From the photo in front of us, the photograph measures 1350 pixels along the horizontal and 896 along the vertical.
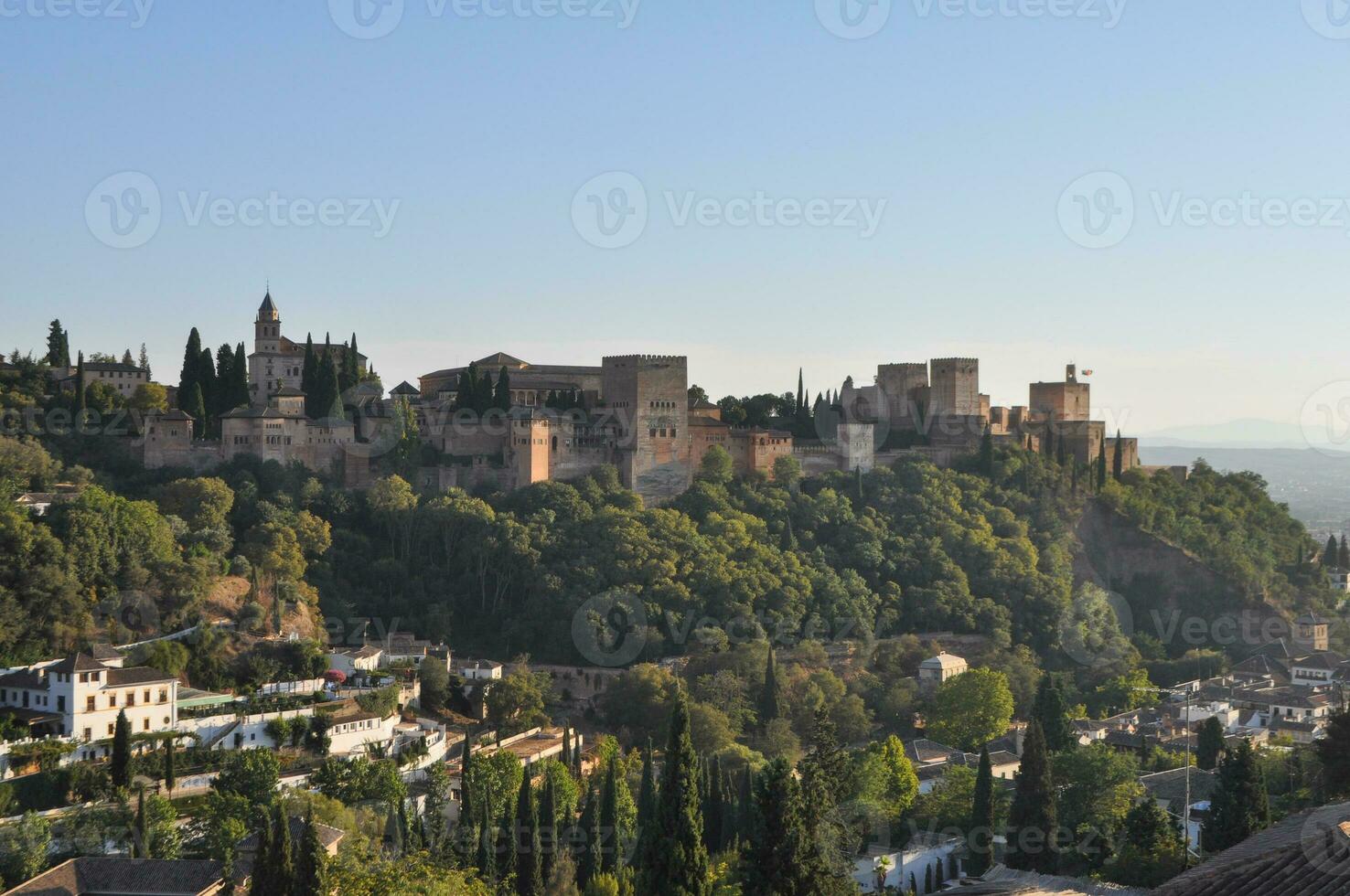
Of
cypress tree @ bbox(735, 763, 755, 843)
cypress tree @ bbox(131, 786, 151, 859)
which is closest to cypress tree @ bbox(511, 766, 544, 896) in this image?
cypress tree @ bbox(735, 763, 755, 843)

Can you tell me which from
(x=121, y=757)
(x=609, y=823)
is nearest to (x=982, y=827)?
(x=609, y=823)

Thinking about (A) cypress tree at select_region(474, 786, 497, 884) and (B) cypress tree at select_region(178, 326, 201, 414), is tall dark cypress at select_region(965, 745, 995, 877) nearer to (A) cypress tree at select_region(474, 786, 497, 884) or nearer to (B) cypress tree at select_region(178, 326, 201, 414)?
(A) cypress tree at select_region(474, 786, 497, 884)

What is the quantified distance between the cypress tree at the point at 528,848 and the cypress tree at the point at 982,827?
29.2 feet

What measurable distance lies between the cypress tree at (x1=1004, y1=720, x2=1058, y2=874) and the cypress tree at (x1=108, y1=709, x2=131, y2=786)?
17789mm

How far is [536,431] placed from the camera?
5291 centimetres

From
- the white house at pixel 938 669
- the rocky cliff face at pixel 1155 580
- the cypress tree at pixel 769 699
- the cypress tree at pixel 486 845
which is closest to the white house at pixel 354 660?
the cypress tree at pixel 769 699

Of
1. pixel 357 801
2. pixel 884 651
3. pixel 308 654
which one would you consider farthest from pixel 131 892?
pixel 884 651

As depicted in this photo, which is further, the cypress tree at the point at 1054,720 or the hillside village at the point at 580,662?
the cypress tree at the point at 1054,720

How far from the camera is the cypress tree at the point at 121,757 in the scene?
3189 cm

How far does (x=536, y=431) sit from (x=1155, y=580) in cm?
2600

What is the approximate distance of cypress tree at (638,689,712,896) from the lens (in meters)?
24.1

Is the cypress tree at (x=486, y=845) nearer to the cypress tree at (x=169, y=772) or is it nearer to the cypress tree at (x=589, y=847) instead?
the cypress tree at (x=589, y=847)

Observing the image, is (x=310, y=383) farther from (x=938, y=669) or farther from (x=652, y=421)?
(x=938, y=669)

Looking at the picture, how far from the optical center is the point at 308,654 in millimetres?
39906
